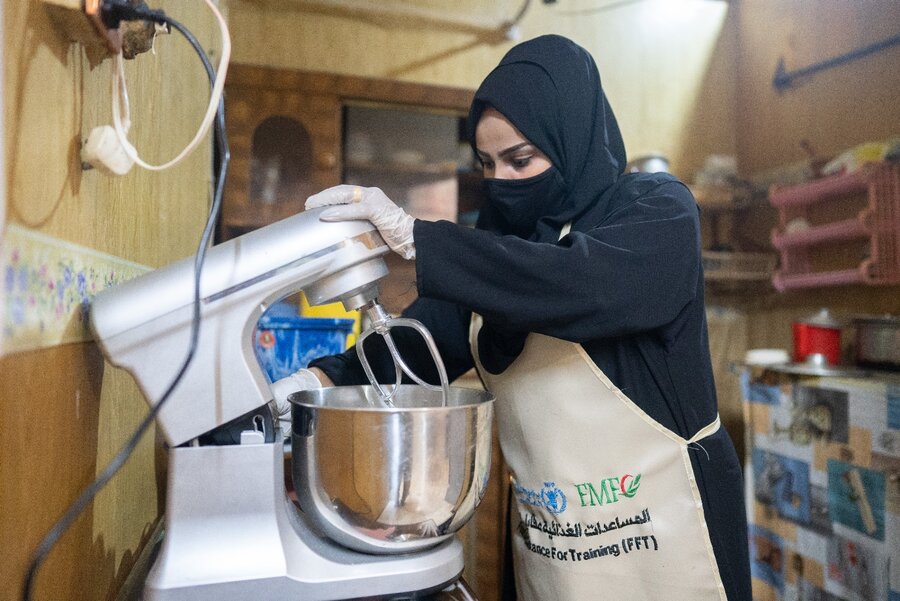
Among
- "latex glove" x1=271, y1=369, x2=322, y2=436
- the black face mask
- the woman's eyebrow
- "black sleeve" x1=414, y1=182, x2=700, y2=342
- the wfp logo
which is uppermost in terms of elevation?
the woman's eyebrow

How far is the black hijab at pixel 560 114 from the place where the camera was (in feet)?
3.18

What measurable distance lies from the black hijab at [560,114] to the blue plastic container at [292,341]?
580mm

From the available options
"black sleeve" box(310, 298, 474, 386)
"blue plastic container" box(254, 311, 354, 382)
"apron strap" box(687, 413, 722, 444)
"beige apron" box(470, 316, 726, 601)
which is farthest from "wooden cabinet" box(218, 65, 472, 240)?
"apron strap" box(687, 413, 722, 444)

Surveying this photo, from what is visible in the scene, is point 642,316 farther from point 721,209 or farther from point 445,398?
point 721,209

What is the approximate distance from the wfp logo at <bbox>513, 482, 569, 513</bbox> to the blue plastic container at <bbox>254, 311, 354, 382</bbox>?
0.60 m

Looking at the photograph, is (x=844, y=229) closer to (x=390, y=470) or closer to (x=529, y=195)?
(x=529, y=195)

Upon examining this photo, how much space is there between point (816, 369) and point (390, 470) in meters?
1.79

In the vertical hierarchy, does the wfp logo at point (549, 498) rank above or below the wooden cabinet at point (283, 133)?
below

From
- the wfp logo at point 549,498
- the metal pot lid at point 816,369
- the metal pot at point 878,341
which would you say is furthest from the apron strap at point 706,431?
the metal pot at point 878,341

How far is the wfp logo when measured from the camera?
90cm

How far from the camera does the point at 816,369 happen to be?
191 cm

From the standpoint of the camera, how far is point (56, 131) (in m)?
0.51

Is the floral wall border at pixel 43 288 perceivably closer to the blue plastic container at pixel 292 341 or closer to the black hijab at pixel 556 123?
the black hijab at pixel 556 123

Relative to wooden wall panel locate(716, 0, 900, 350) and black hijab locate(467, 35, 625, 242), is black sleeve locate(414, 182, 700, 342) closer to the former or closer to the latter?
black hijab locate(467, 35, 625, 242)
